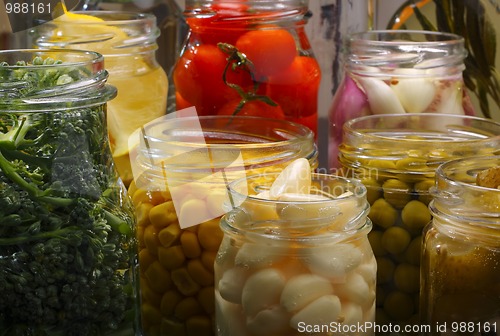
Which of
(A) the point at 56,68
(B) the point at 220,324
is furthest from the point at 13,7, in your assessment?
(B) the point at 220,324

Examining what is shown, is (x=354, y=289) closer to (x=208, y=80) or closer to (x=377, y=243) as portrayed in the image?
(x=377, y=243)

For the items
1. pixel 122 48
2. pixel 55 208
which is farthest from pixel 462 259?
pixel 122 48

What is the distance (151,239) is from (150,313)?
0.20ft

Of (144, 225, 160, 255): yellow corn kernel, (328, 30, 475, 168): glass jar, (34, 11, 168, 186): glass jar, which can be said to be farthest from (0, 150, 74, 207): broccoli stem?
(328, 30, 475, 168): glass jar

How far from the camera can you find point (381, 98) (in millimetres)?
729

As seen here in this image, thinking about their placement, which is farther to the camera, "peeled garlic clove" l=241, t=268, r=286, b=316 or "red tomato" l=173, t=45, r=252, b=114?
"red tomato" l=173, t=45, r=252, b=114

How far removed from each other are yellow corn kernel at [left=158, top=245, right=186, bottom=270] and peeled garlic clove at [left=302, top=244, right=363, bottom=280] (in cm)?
11

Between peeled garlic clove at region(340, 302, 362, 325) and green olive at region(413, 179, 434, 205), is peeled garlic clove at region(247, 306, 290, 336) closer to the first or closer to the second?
peeled garlic clove at region(340, 302, 362, 325)

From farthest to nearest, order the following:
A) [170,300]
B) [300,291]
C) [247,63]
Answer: [247,63]
[170,300]
[300,291]

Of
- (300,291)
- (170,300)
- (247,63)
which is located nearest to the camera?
(300,291)

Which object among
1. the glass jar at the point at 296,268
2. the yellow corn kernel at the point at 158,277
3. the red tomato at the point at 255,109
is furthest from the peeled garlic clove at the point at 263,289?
the red tomato at the point at 255,109

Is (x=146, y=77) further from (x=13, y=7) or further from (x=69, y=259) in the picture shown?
(x=69, y=259)

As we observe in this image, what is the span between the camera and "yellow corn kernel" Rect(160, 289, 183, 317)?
23.4 inches

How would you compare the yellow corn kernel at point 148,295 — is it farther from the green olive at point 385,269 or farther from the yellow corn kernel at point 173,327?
the green olive at point 385,269
